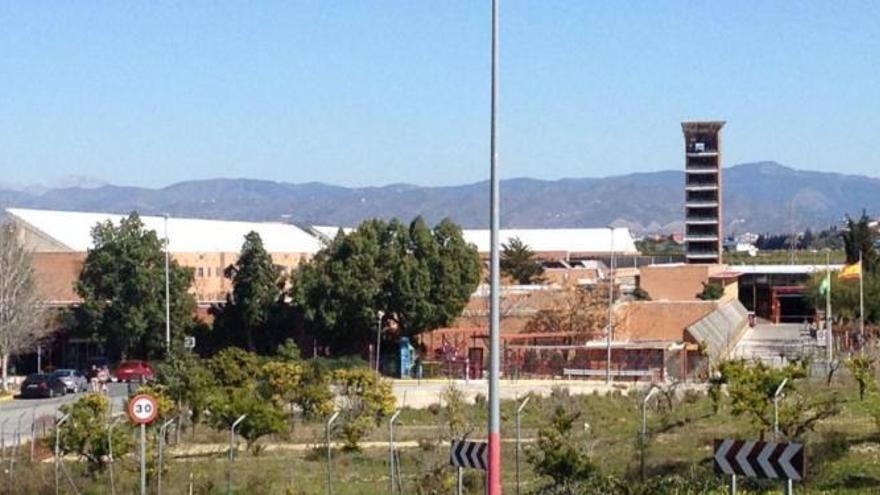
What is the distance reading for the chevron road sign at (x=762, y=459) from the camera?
51.3 feet

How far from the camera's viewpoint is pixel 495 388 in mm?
17656

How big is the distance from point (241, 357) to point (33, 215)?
46068mm

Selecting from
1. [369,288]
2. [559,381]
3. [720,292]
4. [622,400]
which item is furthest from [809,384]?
[720,292]

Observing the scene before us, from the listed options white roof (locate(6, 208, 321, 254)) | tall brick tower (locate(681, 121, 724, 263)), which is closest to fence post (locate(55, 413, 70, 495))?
white roof (locate(6, 208, 321, 254))

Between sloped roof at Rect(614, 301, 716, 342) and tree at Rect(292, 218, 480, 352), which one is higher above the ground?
tree at Rect(292, 218, 480, 352)

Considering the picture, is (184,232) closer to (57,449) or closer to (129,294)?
(129,294)

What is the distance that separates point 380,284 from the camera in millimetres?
61094

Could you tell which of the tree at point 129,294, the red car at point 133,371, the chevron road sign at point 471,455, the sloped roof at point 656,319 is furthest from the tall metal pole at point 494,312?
the sloped roof at point 656,319

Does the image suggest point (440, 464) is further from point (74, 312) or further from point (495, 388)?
point (74, 312)

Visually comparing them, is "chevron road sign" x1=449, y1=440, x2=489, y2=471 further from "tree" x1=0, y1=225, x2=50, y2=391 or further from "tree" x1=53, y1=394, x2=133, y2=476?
"tree" x1=0, y1=225, x2=50, y2=391

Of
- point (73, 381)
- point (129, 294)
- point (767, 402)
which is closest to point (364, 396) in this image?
point (767, 402)

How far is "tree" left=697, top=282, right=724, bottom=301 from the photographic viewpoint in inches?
3538

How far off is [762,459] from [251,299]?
48.9 m

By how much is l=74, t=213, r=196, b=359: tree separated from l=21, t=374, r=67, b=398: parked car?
313 inches
